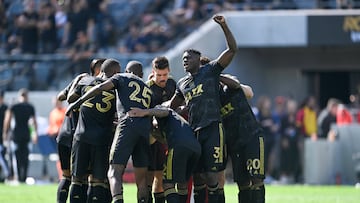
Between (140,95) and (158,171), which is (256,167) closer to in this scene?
(158,171)

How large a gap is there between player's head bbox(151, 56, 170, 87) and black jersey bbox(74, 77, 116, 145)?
649 millimetres

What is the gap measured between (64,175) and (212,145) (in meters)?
2.64

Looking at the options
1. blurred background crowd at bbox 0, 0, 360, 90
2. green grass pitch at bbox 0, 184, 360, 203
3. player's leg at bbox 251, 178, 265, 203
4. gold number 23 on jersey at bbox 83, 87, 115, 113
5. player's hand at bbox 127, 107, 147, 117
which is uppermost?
blurred background crowd at bbox 0, 0, 360, 90

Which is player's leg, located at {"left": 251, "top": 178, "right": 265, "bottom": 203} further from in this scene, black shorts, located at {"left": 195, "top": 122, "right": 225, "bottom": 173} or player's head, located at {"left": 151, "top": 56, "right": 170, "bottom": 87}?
player's head, located at {"left": 151, "top": 56, "right": 170, "bottom": 87}

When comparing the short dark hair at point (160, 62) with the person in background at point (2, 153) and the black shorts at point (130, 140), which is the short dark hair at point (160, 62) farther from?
the person in background at point (2, 153)

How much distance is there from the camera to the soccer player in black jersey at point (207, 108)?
1484 cm

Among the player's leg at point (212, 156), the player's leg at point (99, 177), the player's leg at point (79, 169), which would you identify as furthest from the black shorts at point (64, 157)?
the player's leg at point (212, 156)

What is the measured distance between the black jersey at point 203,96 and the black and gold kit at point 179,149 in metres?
0.26

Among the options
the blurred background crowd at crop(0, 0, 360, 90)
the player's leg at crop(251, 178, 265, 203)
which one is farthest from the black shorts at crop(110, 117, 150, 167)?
the blurred background crowd at crop(0, 0, 360, 90)

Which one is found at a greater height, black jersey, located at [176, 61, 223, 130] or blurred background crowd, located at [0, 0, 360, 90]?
blurred background crowd, located at [0, 0, 360, 90]

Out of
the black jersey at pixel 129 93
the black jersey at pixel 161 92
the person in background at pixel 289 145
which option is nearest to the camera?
the black jersey at pixel 129 93

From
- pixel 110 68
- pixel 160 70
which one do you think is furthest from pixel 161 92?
pixel 110 68

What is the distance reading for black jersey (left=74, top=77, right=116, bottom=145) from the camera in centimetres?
1534

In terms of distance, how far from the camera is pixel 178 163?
14570 mm
